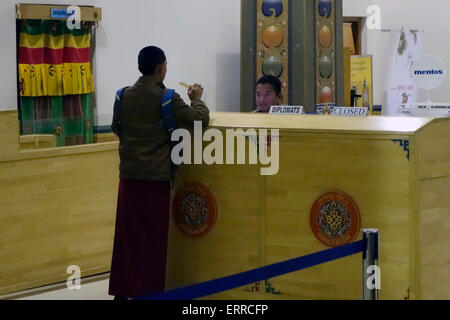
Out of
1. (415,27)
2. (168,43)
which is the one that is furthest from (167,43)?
(415,27)

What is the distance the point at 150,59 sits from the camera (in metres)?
4.91

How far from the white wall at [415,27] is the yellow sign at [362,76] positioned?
946 millimetres

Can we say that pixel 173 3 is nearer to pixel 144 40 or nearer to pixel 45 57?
pixel 144 40

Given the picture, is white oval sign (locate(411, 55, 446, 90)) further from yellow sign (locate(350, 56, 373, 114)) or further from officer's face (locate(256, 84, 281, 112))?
officer's face (locate(256, 84, 281, 112))

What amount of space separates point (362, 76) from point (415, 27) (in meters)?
1.76

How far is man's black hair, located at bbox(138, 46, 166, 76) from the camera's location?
4.91 metres

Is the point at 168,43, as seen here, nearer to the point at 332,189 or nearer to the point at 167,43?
the point at 167,43

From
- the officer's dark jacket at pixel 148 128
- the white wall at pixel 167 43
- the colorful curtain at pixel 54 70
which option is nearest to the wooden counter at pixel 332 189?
the officer's dark jacket at pixel 148 128

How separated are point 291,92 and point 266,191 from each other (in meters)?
4.28

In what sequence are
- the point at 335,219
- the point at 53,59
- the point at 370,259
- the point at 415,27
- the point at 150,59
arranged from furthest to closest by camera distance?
the point at 415,27, the point at 53,59, the point at 150,59, the point at 335,219, the point at 370,259

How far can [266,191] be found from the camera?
15.4 ft

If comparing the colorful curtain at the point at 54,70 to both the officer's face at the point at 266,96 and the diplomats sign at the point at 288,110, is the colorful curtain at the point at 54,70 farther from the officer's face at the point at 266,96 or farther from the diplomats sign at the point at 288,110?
the diplomats sign at the point at 288,110

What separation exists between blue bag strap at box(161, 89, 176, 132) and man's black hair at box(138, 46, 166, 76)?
0.22 metres

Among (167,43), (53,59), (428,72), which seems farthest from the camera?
(428,72)
